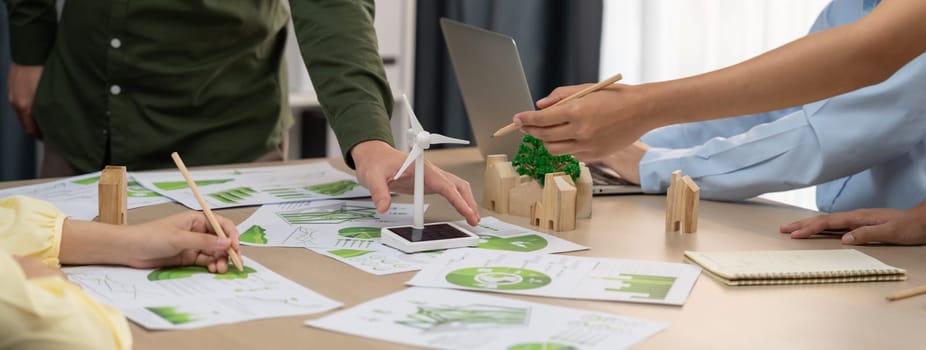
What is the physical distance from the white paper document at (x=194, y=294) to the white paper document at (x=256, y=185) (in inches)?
13.9

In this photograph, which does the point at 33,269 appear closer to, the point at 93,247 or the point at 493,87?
the point at 93,247

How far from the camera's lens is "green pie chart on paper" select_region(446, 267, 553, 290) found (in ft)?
3.23

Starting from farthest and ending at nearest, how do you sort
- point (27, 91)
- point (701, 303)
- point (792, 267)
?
point (27, 91)
point (792, 267)
point (701, 303)

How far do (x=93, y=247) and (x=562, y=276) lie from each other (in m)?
0.48

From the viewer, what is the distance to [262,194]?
4.65 ft

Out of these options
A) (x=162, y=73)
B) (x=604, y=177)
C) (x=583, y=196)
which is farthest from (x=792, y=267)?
(x=162, y=73)

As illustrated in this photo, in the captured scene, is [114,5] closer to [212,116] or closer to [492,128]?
[212,116]

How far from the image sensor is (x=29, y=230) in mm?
992

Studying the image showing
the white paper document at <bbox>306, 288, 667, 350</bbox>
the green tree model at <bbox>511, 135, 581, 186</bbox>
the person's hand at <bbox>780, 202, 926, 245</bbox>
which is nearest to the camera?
the white paper document at <bbox>306, 288, 667, 350</bbox>

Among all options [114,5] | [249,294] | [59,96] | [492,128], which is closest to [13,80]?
[59,96]

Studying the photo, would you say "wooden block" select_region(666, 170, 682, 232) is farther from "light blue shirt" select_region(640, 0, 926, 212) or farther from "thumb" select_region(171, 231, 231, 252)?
"thumb" select_region(171, 231, 231, 252)

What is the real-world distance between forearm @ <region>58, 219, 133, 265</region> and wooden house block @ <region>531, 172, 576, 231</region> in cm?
51

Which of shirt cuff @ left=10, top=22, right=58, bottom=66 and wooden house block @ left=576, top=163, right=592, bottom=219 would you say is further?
shirt cuff @ left=10, top=22, right=58, bottom=66

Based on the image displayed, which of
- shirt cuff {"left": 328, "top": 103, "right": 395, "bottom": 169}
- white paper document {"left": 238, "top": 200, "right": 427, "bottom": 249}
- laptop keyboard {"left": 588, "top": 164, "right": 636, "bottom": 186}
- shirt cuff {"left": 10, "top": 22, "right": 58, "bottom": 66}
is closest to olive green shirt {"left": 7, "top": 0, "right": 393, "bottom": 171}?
shirt cuff {"left": 10, "top": 22, "right": 58, "bottom": 66}
